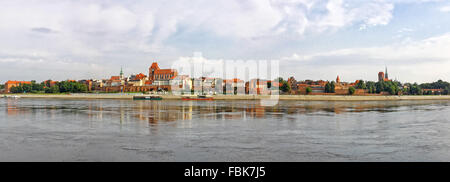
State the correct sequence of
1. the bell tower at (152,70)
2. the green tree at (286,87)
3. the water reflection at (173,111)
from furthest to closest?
the bell tower at (152,70) < the green tree at (286,87) < the water reflection at (173,111)

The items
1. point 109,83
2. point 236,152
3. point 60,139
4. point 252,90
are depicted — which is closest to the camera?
point 236,152

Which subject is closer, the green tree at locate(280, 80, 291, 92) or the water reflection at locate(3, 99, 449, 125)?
the water reflection at locate(3, 99, 449, 125)

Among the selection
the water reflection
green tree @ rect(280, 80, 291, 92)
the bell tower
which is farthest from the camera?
the bell tower

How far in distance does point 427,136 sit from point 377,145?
467cm

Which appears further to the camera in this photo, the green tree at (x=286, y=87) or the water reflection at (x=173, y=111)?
the green tree at (x=286, y=87)

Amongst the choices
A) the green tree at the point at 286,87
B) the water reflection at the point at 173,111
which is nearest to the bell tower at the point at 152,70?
the green tree at the point at 286,87

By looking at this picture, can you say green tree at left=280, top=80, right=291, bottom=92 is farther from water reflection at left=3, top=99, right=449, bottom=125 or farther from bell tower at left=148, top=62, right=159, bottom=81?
bell tower at left=148, top=62, right=159, bottom=81

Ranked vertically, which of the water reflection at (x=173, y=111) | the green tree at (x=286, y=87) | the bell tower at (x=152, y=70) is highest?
the bell tower at (x=152, y=70)

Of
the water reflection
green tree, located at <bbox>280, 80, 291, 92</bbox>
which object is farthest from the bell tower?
the water reflection

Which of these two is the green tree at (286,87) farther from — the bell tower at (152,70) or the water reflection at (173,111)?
the bell tower at (152,70)
